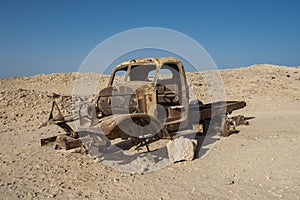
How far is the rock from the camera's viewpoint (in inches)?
228

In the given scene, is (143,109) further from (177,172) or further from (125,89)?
(177,172)

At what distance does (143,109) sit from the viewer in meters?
6.47

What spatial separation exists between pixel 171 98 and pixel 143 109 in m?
1.00

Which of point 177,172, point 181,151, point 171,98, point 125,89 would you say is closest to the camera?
point 177,172

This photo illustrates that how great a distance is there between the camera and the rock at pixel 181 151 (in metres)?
5.79

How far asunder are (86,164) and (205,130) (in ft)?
12.8

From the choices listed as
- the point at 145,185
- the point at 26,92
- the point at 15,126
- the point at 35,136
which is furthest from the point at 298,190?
the point at 26,92

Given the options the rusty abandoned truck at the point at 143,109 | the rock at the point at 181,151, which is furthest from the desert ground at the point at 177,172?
the rusty abandoned truck at the point at 143,109

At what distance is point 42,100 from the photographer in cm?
1357

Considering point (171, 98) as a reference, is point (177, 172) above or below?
below

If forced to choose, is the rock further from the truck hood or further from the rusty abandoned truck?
the truck hood

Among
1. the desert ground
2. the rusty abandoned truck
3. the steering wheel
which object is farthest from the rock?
the steering wheel

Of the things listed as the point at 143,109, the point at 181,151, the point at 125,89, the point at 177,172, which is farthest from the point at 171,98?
the point at 177,172

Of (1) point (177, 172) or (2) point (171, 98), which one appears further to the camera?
(2) point (171, 98)
